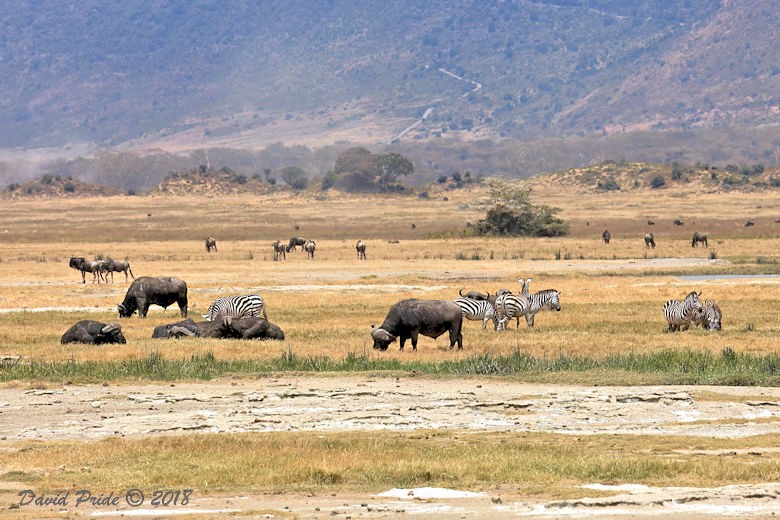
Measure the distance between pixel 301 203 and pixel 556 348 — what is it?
379 ft

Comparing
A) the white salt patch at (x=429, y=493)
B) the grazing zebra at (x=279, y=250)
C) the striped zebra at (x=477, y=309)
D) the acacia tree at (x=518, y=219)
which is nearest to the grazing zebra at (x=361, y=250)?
the grazing zebra at (x=279, y=250)

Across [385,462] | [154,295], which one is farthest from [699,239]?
[385,462]

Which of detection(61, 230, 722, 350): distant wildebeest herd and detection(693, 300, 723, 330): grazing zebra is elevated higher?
detection(61, 230, 722, 350): distant wildebeest herd

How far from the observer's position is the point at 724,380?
19969 millimetres

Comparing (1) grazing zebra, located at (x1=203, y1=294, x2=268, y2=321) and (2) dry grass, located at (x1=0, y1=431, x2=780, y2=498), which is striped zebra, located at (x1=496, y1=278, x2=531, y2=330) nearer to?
(1) grazing zebra, located at (x1=203, y1=294, x2=268, y2=321)

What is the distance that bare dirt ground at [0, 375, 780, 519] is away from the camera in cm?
1255

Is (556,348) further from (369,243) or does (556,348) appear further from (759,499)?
(369,243)

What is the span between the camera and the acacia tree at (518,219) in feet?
275

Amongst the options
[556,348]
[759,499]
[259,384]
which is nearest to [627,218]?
[556,348]

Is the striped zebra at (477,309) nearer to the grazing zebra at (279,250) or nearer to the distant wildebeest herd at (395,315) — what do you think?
the distant wildebeest herd at (395,315)

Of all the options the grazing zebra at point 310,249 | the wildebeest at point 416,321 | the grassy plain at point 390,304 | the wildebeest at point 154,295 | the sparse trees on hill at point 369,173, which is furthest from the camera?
the sparse trees on hill at point 369,173

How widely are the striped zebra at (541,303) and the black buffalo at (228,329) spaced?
6518mm

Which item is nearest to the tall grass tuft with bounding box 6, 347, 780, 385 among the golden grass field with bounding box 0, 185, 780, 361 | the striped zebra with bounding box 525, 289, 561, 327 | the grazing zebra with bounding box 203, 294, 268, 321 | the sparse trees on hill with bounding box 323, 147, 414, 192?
the golden grass field with bounding box 0, 185, 780, 361

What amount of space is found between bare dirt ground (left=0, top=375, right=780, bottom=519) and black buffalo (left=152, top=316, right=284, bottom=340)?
653 cm
